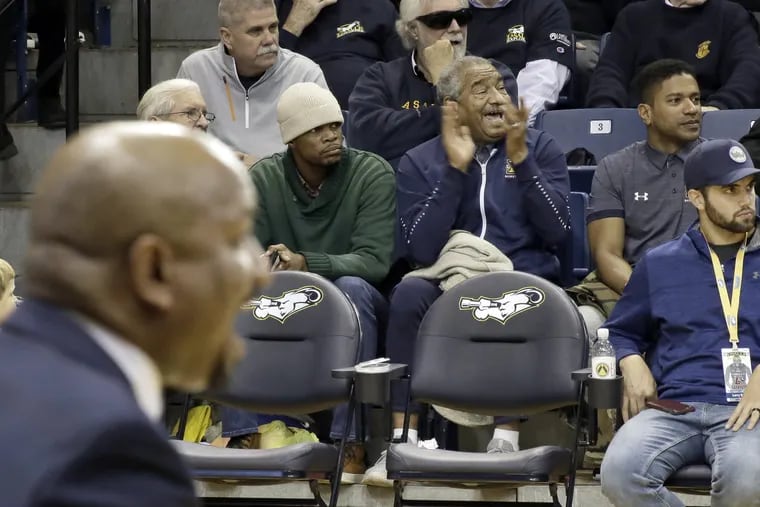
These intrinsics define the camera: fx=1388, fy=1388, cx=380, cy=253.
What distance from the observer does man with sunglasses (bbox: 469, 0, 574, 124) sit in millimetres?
6672

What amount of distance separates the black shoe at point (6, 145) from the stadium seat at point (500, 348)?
2.96m

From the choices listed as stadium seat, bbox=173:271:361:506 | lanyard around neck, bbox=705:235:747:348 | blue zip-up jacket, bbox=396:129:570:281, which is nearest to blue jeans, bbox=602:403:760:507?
lanyard around neck, bbox=705:235:747:348

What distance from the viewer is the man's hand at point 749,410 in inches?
165

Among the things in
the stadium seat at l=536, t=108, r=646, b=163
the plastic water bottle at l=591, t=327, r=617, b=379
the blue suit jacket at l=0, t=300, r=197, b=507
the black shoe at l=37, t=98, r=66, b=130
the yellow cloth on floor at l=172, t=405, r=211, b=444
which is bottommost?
the yellow cloth on floor at l=172, t=405, r=211, b=444

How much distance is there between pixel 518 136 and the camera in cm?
520

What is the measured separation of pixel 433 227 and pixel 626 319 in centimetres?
85

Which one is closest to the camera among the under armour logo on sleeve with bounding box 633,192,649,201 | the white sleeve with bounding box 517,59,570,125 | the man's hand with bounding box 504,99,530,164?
the man's hand with bounding box 504,99,530,164

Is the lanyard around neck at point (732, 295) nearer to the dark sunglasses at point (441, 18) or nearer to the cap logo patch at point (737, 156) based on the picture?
the cap logo patch at point (737, 156)

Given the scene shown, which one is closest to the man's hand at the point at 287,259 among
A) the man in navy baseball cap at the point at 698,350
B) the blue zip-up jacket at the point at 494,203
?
the blue zip-up jacket at the point at 494,203

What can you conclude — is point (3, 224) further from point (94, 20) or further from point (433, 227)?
point (433, 227)

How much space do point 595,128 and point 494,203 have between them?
1.33 m

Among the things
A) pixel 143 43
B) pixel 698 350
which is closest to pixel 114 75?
pixel 143 43

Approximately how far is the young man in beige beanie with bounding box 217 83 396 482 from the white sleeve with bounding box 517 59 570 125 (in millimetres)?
1356

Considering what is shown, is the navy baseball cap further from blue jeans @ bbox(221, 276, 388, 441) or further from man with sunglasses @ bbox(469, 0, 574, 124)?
man with sunglasses @ bbox(469, 0, 574, 124)
